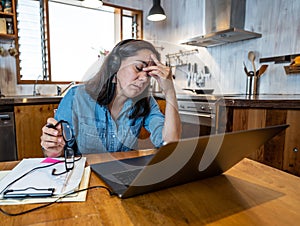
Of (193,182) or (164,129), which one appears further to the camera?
(164,129)

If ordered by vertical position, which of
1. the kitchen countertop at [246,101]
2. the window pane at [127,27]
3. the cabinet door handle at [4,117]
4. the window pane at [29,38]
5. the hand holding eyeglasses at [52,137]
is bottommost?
the cabinet door handle at [4,117]

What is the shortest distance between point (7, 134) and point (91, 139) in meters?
1.40

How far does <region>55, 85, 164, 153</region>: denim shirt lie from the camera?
0.94 m

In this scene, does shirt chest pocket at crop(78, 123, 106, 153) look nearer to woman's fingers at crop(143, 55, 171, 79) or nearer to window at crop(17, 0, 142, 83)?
woman's fingers at crop(143, 55, 171, 79)

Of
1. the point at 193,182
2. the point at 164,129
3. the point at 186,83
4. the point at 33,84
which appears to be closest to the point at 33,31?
the point at 33,84

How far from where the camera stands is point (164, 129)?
96cm

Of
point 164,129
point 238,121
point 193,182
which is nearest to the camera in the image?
point 193,182

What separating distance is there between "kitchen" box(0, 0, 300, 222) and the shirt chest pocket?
804 millimetres

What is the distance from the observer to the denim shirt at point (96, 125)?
37.0 inches

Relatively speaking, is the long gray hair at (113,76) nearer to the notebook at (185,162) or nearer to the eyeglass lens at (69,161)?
the eyeglass lens at (69,161)

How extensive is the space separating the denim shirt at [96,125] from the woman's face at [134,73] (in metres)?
0.14

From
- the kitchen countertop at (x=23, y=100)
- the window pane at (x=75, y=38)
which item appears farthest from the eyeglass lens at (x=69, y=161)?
the window pane at (x=75, y=38)

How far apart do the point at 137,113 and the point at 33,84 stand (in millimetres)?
2059

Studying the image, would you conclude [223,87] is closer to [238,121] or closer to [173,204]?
[238,121]
